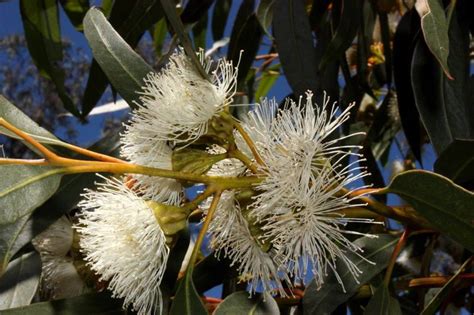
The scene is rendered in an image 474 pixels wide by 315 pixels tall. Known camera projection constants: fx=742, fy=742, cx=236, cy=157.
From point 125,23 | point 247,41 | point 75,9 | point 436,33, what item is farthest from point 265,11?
point 436,33

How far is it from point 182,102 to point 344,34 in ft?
1.55

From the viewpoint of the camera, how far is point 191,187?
862 mm

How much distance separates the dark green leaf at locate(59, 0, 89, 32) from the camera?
5.69 ft

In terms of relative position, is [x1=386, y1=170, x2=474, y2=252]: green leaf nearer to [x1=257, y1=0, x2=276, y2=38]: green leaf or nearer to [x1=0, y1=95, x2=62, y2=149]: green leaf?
[x1=0, y1=95, x2=62, y2=149]: green leaf

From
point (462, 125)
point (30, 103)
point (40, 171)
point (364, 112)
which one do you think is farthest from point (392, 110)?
point (30, 103)

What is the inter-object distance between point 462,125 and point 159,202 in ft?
1.55

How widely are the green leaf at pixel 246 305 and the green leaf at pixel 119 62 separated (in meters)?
0.29

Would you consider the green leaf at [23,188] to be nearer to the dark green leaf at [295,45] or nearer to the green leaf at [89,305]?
the green leaf at [89,305]

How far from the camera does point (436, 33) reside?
3.06 feet

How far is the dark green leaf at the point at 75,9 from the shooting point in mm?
1734

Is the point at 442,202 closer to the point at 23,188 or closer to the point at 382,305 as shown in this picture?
the point at 382,305

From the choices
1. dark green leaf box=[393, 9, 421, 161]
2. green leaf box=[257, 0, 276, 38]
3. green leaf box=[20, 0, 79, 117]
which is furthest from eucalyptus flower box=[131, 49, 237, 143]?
green leaf box=[20, 0, 79, 117]

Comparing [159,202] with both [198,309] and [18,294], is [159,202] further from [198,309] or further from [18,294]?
[18,294]

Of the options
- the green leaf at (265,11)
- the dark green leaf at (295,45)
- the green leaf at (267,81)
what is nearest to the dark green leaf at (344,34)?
the dark green leaf at (295,45)
